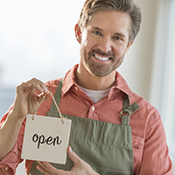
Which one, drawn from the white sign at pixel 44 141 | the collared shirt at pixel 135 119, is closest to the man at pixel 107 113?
the collared shirt at pixel 135 119

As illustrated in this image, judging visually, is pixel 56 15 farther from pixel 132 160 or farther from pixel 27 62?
pixel 132 160

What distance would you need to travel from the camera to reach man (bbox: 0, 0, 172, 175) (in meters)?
1.37

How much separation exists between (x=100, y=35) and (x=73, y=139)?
57 cm

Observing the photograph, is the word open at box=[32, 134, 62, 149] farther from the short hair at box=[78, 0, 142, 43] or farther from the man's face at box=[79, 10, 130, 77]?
the short hair at box=[78, 0, 142, 43]

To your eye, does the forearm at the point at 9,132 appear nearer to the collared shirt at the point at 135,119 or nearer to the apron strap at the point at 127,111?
the collared shirt at the point at 135,119

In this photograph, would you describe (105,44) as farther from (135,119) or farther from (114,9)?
(135,119)

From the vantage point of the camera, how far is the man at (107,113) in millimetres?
1373

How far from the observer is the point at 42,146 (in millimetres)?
1083

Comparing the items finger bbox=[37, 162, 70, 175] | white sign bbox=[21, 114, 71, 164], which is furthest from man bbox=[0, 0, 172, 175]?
white sign bbox=[21, 114, 71, 164]

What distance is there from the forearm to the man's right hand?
28mm

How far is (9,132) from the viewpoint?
4.00 ft

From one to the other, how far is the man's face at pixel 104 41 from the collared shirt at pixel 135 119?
0.14 metres

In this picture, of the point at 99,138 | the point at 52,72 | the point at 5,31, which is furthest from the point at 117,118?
the point at 5,31

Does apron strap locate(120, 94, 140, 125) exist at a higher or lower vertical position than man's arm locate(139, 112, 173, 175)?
higher
